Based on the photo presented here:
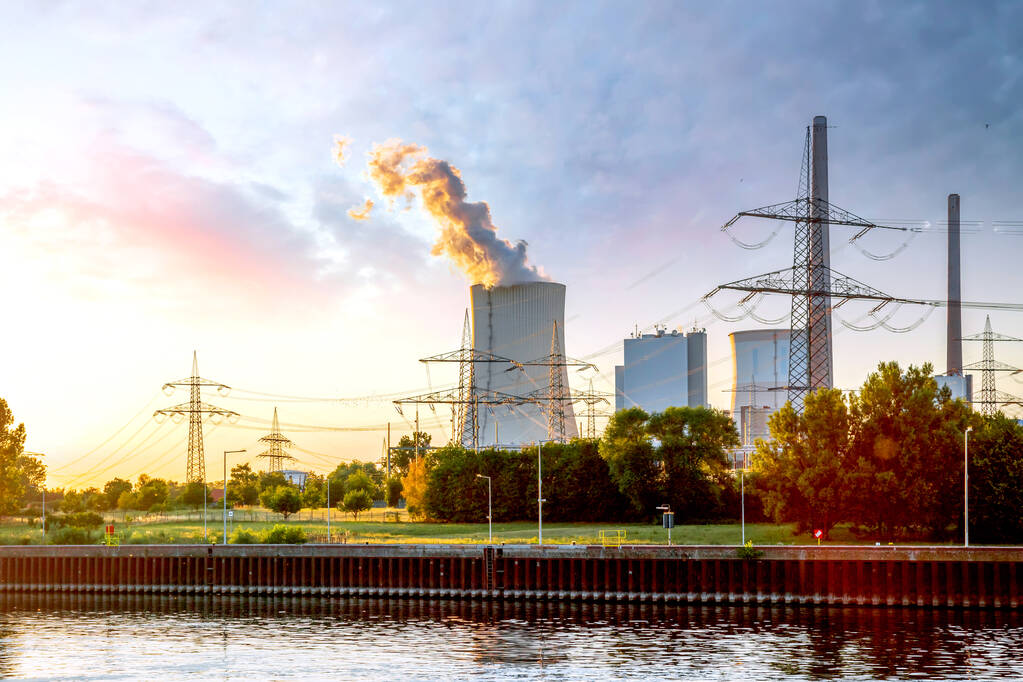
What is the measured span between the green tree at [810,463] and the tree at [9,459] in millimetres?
83776

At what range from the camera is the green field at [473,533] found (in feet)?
266

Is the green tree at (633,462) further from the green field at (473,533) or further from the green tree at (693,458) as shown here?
the green field at (473,533)

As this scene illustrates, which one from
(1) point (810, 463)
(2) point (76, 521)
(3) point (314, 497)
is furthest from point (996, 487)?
(3) point (314, 497)

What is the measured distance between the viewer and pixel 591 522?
10625cm

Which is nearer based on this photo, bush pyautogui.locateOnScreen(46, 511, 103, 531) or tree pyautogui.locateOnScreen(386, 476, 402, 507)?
bush pyautogui.locateOnScreen(46, 511, 103, 531)

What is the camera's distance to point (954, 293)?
603 feet

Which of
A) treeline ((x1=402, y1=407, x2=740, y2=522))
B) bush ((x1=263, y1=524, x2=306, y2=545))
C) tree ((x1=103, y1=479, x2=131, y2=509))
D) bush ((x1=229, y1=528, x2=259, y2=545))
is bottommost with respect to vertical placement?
tree ((x1=103, y1=479, x2=131, y2=509))

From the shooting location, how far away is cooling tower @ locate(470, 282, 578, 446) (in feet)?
513

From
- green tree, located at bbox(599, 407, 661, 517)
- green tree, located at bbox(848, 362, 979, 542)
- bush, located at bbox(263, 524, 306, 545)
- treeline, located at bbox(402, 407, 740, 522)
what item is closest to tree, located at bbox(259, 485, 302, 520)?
treeline, located at bbox(402, 407, 740, 522)

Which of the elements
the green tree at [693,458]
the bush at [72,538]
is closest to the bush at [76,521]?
the bush at [72,538]

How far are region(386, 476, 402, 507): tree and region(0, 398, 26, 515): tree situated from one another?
172 feet

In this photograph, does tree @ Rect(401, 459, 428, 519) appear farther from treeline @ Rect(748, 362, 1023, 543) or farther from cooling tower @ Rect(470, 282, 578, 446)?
treeline @ Rect(748, 362, 1023, 543)

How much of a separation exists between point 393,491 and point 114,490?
181 feet

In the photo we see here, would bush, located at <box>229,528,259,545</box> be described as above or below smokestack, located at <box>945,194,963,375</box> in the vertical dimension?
below
